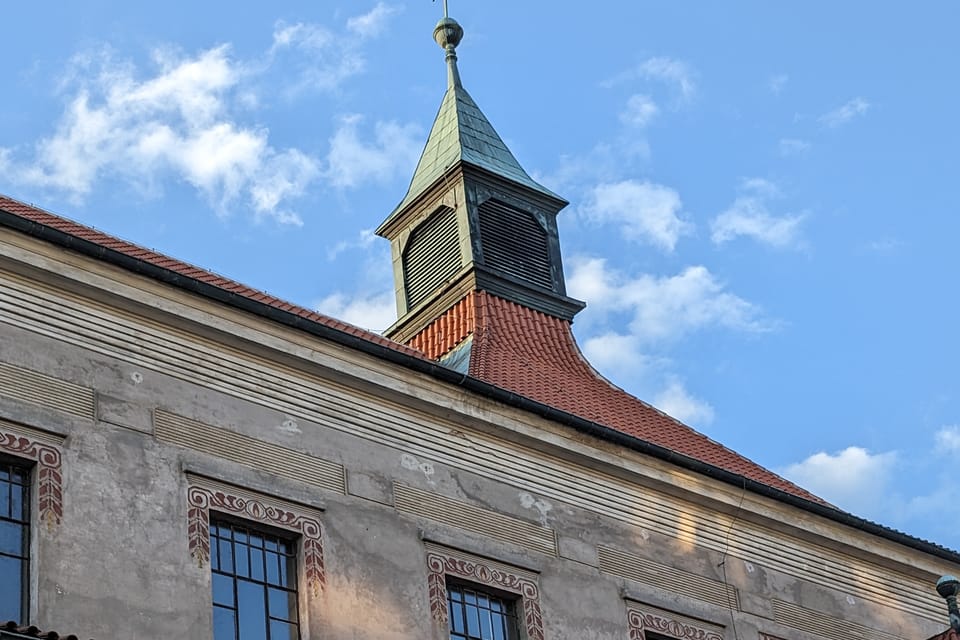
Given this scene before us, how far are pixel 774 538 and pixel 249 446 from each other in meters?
7.17

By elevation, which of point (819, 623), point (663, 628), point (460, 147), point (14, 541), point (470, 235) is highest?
point (460, 147)

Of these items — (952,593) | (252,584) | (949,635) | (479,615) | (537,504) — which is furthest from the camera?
(949,635)

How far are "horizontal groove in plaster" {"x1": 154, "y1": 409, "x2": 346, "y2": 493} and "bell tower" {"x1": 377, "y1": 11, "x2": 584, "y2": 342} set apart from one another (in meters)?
8.40

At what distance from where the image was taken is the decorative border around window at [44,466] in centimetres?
1647

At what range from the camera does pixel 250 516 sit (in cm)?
1791

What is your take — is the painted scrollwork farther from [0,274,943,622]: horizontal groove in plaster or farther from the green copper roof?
the green copper roof

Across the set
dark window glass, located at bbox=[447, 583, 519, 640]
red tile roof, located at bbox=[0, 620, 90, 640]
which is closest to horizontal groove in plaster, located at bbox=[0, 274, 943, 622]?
dark window glass, located at bbox=[447, 583, 519, 640]

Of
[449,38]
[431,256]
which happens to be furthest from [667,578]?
[449,38]

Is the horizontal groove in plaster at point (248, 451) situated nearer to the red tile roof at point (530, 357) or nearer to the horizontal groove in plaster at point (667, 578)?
the red tile roof at point (530, 357)

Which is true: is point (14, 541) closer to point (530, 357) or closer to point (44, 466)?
point (44, 466)

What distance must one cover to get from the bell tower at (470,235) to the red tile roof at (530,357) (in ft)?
1.10

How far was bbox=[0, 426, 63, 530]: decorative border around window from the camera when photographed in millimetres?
16469

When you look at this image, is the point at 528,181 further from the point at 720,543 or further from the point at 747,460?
the point at 720,543

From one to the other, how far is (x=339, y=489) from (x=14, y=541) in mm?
3592
